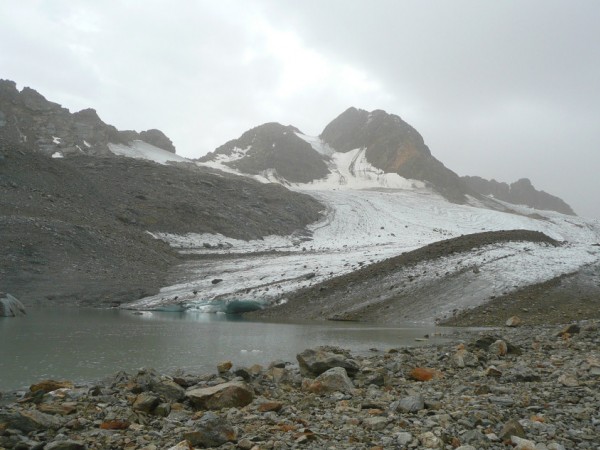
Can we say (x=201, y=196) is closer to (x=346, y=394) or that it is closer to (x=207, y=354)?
(x=207, y=354)

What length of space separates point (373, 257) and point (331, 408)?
30739 mm

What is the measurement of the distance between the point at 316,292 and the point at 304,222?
35054mm

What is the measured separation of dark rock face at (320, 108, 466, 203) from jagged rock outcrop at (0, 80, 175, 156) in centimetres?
6687

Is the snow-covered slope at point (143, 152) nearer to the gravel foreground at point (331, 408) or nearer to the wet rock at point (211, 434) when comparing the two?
the gravel foreground at point (331, 408)

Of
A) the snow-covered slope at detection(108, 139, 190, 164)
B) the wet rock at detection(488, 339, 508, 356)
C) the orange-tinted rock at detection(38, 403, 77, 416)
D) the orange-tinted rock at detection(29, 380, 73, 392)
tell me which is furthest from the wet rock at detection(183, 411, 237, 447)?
the snow-covered slope at detection(108, 139, 190, 164)

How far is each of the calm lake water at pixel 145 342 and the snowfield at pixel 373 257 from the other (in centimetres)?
654

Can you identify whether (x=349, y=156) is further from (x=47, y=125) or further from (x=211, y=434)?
(x=211, y=434)

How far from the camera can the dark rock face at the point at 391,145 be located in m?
118

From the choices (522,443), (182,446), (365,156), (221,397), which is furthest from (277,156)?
(522,443)

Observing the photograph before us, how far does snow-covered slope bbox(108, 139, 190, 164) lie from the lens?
93.8 m

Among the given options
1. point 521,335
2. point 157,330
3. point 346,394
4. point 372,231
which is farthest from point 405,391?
point 372,231

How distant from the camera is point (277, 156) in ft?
417

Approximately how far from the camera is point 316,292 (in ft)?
97.7

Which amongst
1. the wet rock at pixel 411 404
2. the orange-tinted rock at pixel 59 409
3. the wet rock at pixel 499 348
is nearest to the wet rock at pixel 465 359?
the wet rock at pixel 499 348
